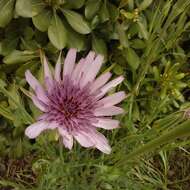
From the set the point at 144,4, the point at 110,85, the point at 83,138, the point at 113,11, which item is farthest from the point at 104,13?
the point at 83,138

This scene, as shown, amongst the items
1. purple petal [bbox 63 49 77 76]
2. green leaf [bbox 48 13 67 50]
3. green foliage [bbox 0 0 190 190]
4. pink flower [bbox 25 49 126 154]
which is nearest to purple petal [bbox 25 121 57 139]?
pink flower [bbox 25 49 126 154]

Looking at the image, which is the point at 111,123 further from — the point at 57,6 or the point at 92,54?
the point at 57,6

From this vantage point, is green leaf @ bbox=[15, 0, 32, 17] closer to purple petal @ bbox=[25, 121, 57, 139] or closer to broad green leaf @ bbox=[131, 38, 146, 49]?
broad green leaf @ bbox=[131, 38, 146, 49]

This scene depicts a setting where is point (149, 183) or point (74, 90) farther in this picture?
point (149, 183)

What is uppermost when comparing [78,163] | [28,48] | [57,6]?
[57,6]

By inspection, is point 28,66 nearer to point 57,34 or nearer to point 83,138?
point 57,34

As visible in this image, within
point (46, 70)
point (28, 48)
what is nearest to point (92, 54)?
point (46, 70)

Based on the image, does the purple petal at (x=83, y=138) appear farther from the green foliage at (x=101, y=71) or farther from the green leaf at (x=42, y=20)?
the green leaf at (x=42, y=20)
